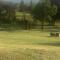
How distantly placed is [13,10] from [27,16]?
1342mm

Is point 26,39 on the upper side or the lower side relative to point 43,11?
lower

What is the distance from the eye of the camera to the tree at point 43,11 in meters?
26.3

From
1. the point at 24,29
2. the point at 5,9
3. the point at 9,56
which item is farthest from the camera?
the point at 5,9

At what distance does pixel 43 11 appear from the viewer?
26.5 meters

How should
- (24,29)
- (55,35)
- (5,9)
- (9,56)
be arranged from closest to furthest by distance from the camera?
(9,56) → (55,35) → (24,29) → (5,9)

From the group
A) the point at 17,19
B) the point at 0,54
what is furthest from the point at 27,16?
the point at 0,54

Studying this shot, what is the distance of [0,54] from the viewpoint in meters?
9.93

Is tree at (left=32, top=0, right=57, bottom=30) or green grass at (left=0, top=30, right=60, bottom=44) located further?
tree at (left=32, top=0, right=57, bottom=30)

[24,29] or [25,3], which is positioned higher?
[25,3]

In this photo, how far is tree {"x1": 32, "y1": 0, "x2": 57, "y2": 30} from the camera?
86.3 feet

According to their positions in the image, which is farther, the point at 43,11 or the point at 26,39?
the point at 43,11

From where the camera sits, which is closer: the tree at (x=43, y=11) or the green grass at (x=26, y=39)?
the green grass at (x=26, y=39)

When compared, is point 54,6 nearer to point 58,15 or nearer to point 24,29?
point 58,15

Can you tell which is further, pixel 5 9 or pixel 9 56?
pixel 5 9
